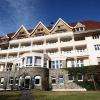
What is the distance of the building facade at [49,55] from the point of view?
40906 millimetres

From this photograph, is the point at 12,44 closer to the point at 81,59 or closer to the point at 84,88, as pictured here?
the point at 81,59

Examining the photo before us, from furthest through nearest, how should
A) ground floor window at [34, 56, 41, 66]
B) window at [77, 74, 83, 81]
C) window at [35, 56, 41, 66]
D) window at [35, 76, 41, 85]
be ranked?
window at [35, 56, 41, 66] → ground floor window at [34, 56, 41, 66] → window at [77, 74, 83, 81] → window at [35, 76, 41, 85]

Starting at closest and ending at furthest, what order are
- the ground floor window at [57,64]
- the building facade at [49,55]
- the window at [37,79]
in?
1. the window at [37,79]
2. the building facade at [49,55]
3. the ground floor window at [57,64]

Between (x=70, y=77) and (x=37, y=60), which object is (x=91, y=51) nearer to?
(x=70, y=77)

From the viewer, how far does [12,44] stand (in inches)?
2272

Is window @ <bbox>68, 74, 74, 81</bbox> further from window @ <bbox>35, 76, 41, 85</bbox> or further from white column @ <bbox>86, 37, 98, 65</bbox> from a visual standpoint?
window @ <bbox>35, 76, 41, 85</bbox>

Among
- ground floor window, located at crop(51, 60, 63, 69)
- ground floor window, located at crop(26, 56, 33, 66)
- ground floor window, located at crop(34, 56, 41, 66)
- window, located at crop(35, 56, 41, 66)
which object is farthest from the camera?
ground floor window, located at crop(51, 60, 63, 69)

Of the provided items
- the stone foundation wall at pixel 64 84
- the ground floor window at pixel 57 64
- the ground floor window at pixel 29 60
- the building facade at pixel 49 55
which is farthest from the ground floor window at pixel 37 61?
the ground floor window at pixel 57 64

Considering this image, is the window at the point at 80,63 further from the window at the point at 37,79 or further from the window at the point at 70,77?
the window at the point at 37,79

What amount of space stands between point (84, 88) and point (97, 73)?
408cm

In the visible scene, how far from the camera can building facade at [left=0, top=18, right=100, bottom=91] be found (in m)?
40.9

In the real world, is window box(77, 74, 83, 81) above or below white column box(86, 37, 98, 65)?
below

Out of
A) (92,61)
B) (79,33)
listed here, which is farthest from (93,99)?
(79,33)

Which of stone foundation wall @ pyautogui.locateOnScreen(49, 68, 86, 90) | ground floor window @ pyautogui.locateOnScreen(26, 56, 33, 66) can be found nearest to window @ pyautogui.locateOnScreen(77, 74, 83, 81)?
stone foundation wall @ pyautogui.locateOnScreen(49, 68, 86, 90)
